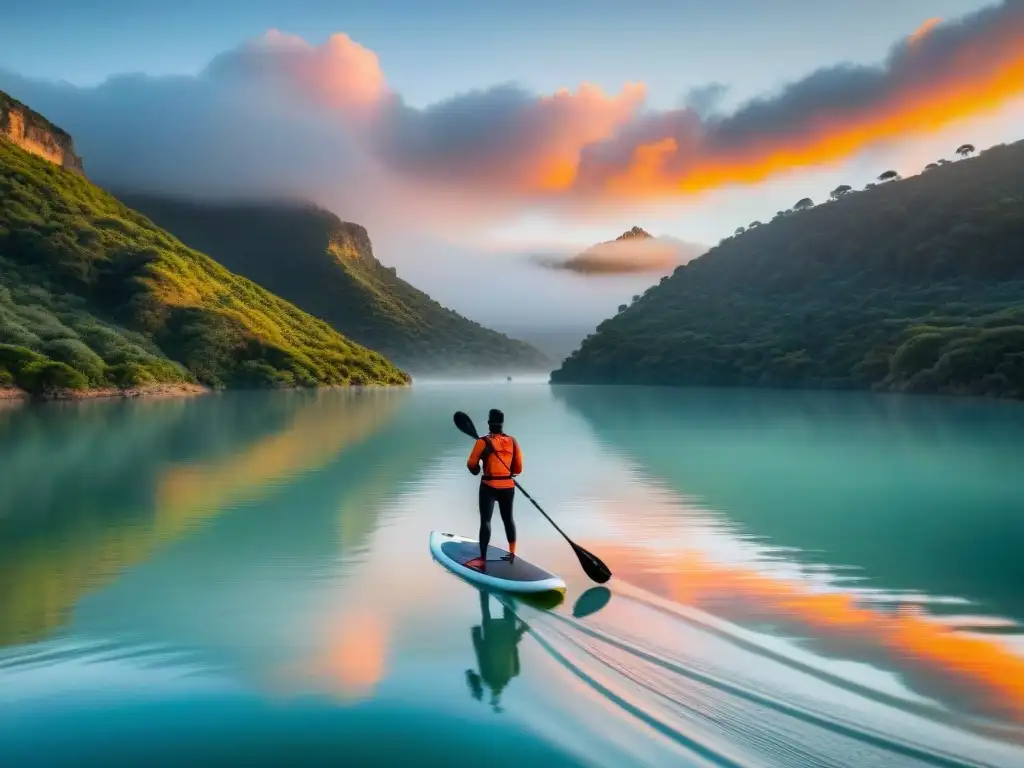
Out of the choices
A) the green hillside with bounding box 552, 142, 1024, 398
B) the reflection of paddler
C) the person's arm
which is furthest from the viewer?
the green hillside with bounding box 552, 142, 1024, 398

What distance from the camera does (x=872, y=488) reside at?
2944cm

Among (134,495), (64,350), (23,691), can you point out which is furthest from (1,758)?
(64,350)

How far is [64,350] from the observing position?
9962 centimetres

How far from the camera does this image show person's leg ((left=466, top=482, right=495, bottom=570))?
49.6 ft

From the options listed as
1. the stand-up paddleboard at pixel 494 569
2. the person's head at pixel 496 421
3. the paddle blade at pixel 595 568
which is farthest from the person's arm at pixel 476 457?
the paddle blade at pixel 595 568

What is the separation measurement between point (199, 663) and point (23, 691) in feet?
6.45

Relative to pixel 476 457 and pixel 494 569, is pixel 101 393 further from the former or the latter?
pixel 476 457

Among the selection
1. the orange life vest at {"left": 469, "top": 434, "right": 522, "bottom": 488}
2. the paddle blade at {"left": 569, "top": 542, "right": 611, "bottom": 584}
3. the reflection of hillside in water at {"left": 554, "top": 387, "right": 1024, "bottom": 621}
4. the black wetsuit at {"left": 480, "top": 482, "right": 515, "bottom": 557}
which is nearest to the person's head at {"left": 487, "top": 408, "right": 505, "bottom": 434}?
the orange life vest at {"left": 469, "top": 434, "right": 522, "bottom": 488}

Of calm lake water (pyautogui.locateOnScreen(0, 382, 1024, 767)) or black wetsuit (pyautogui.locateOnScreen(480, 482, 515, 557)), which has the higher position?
black wetsuit (pyautogui.locateOnScreen(480, 482, 515, 557))

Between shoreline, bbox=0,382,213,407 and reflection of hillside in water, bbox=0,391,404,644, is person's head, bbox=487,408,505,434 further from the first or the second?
shoreline, bbox=0,382,213,407

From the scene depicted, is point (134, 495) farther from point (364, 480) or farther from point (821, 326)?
point (821, 326)

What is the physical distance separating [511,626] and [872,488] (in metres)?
20.8

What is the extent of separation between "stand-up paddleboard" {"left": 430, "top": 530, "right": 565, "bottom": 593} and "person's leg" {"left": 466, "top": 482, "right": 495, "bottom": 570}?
128 mm

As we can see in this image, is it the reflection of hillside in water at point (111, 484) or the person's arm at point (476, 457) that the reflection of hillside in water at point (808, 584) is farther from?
the reflection of hillside in water at point (111, 484)
